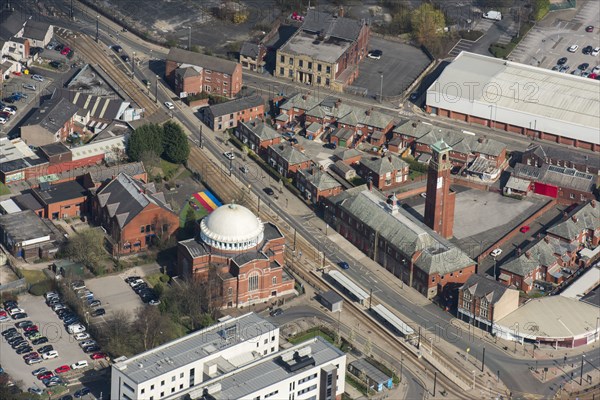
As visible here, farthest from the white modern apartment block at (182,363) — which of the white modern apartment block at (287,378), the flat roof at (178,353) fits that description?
the white modern apartment block at (287,378)

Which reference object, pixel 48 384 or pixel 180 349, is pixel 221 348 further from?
pixel 48 384

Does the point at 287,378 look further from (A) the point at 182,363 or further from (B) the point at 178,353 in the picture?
(B) the point at 178,353

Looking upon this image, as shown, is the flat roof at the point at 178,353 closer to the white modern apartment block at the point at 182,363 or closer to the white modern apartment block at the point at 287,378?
the white modern apartment block at the point at 182,363

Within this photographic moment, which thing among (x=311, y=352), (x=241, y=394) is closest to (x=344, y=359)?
(x=311, y=352)

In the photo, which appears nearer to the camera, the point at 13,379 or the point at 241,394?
the point at 241,394

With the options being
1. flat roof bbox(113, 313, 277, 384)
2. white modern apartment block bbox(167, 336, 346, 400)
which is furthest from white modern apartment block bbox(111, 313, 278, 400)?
white modern apartment block bbox(167, 336, 346, 400)

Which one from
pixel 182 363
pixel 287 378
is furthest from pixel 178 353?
pixel 287 378

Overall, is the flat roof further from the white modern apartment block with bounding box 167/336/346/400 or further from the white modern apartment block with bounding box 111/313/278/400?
the white modern apartment block with bounding box 167/336/346/400
